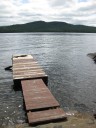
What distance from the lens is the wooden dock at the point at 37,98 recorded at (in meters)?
17.0

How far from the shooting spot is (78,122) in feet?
53.8

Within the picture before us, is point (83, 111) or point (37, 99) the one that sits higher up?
point (37, 99)

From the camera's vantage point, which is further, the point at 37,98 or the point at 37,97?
the point at 37,97

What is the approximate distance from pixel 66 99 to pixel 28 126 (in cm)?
902

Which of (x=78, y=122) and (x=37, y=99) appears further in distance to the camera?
(x=37, y=99)

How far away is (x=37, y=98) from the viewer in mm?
20844

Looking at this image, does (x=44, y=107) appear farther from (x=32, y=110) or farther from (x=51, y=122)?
(x=51, y=122)

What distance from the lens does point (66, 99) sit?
24.7 meters

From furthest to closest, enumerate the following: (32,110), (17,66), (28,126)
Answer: (17,66) < (32,110) < (28,126)

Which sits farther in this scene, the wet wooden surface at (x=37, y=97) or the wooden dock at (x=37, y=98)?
the wet wooden surface at (x=37, y=97)

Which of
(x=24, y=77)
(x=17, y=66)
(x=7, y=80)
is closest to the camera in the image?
(x=24, y=77)

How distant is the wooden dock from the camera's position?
1703cm

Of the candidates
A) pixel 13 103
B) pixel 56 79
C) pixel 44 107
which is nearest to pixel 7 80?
pixel 56 79

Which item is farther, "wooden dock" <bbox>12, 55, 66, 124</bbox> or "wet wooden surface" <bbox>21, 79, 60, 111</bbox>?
"wet wooden surface" <bbox>21, 79, 60, 111</bbox>
